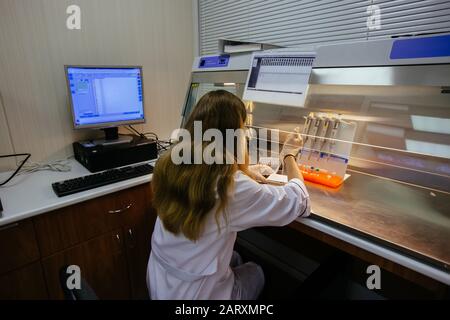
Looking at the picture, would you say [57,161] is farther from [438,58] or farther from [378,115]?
[438,58]

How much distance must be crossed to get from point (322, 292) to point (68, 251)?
1.13 metres

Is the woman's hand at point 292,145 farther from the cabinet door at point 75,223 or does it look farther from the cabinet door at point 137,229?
the cabinet door at point 75,223

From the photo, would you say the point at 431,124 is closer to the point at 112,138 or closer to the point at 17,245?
the point at 112,138

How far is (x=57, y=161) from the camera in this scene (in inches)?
63.1

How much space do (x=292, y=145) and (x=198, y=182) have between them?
0.71 metres

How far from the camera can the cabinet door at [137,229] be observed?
138 cm

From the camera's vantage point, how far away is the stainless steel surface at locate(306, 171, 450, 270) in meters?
0.80

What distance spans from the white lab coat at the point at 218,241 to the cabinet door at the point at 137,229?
46 cm

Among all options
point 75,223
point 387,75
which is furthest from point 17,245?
point 387,75

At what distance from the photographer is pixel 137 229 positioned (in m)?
1.46

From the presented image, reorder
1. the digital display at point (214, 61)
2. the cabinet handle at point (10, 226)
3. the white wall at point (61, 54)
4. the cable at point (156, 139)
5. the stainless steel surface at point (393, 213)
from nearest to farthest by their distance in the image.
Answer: the stainless steel surface at point (393, 213), the cabinet handle at point (10, 226), the white wall at point (61, 54), the digital display at point (214, 61), the cable at point (156, 139)

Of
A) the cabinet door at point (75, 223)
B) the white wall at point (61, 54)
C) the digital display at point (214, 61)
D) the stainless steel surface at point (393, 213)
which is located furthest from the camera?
the digital display at point (214, 61)

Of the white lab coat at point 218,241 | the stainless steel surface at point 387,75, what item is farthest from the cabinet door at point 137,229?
the stainless steel surface at point 387,75
